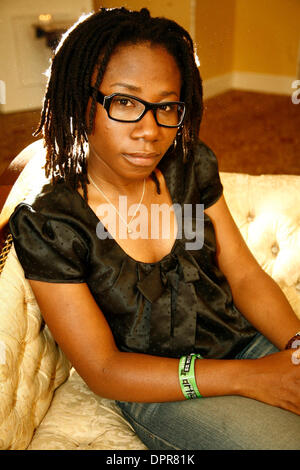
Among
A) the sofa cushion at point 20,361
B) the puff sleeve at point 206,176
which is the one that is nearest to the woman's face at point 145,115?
the puff sleeve at point 206,176

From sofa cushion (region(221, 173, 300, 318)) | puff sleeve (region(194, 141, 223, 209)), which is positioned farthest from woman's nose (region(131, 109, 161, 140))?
sofa cushion (region(221, 173, 300, 318))

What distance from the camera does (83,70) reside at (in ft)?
3.03

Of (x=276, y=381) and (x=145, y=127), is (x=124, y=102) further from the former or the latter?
(x=276, y=381)

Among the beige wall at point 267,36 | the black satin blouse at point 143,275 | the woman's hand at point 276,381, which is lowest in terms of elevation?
the woman's hand at point 276,381

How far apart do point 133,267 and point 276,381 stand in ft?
1.22

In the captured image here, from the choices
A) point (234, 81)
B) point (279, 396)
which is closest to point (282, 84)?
point (234, 81)

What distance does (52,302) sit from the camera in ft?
3.01

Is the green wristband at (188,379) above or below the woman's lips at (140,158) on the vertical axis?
below

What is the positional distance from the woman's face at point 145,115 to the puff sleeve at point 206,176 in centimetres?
23

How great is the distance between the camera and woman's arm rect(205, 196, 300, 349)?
113 centimetres

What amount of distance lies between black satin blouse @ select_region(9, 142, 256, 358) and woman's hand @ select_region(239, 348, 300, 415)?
156 millimetres

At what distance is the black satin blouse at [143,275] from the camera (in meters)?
0.92

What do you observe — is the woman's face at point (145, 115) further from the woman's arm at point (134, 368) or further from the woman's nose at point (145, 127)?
the woman's arm at point (134, 368)

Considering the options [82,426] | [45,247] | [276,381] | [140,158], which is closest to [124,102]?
[140,158]
